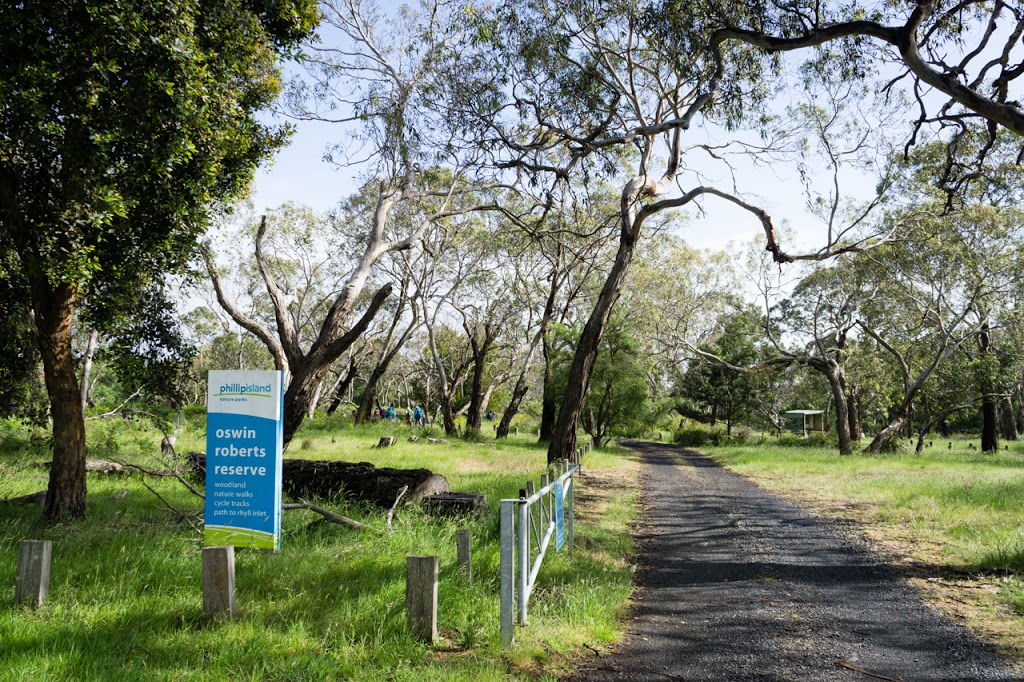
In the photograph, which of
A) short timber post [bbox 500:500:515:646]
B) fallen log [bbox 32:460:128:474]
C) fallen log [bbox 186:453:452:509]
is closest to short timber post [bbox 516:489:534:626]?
short timber post [bbox 500:500:515:646]

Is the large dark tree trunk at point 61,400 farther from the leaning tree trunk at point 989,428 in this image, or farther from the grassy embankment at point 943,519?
the leaning tree trunk at point 989,428

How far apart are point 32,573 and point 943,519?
11.2 m

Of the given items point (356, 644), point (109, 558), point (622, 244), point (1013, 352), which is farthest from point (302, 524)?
point (1013, 352)

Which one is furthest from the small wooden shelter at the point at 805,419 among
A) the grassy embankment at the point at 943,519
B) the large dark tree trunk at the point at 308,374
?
the large dark tree trunk at the point at 308,374

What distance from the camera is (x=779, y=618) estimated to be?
19.4 ft

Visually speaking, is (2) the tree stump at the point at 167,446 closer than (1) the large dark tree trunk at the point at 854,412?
Yes

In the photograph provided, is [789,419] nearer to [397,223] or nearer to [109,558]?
[397,223]

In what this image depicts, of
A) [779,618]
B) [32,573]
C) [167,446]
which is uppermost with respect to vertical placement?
[167,446]

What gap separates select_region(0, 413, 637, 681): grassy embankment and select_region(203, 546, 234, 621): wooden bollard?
12cm

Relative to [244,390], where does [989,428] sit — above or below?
below

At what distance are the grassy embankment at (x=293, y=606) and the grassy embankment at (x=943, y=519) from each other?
122 inches

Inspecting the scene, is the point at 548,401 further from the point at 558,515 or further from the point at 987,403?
the point at 558,515

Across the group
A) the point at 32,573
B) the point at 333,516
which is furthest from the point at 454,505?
the point at 32,573

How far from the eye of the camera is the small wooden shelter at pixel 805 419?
59.0 metres
